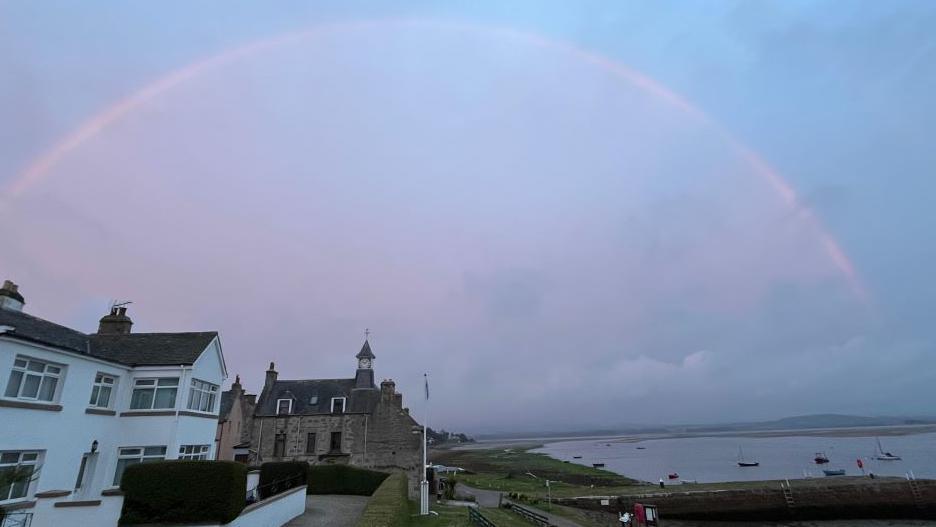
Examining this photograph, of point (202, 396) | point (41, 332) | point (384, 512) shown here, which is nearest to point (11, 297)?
point (41, 332)

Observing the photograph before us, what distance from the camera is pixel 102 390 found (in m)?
22.3

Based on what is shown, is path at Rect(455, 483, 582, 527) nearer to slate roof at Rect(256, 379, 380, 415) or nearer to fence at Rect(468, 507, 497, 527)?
fence at Rect(468, 507, 497, 527)

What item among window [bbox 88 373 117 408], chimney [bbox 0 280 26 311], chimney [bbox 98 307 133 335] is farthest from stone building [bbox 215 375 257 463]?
chimney [bbox 0 280 26 311]

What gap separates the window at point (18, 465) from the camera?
16289 mm

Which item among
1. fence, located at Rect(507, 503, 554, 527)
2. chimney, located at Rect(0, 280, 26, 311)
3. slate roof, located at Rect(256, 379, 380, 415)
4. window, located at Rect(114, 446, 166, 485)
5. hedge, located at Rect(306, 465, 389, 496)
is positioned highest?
chimney, located at Rect(0, 280, 26, 311)

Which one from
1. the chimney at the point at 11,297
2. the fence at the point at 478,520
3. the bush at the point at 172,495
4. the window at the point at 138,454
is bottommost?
the fence at the point at 478,520

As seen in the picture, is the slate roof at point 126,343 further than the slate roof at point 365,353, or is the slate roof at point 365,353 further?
the slate roof at point 365,353

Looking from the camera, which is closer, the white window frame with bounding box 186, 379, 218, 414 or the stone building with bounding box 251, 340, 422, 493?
the white window frame with bounding box 186, 379, 218, 414

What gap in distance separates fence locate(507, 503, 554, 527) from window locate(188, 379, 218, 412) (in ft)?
64.5

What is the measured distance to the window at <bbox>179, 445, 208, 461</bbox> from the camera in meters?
24.0

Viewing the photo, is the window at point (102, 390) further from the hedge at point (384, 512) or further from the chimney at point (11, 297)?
the hedge at point (384, 512)

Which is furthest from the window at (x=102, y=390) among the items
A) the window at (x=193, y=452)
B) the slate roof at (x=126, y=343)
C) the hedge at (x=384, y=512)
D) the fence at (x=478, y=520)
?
the fence at (x=478, y=520)

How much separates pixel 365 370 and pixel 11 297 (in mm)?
27755

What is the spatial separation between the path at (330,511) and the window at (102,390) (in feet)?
33.2
